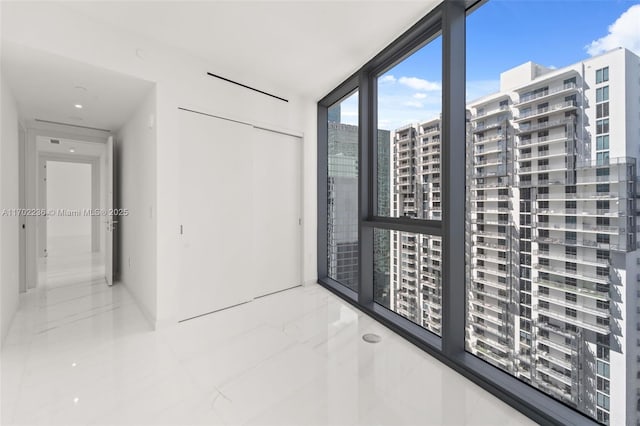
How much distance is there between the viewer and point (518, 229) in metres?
1.78

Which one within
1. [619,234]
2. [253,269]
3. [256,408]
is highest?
[619,234]

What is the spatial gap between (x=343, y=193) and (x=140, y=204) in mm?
2441

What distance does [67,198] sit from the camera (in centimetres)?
838

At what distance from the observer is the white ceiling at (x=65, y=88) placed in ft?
7.00

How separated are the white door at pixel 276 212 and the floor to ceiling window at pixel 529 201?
1527 millimetres

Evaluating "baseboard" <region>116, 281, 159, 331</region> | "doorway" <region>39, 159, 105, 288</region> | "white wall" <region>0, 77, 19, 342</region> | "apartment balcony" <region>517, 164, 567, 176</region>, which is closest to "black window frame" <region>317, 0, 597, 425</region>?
"apartment balcony" <region>517, 164, 567, 176</region>

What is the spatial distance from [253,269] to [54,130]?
3457mm

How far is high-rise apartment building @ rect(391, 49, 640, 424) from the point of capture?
1359mm

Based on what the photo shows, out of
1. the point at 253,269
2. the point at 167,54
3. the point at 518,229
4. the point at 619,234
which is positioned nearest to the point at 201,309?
the point at 253,269

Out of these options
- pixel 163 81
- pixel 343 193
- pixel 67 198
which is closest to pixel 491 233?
pixel 343 193

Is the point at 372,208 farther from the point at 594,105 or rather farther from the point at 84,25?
the point at 84,25

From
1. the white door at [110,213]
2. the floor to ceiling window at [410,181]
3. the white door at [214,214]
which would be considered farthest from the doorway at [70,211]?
the floor to ceiling window at [410,181]

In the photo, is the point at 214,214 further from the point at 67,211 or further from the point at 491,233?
the point at 67,211

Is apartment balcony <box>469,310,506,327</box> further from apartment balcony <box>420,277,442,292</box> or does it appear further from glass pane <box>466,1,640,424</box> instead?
apartment balcony <box>420,277,442,292</box>
